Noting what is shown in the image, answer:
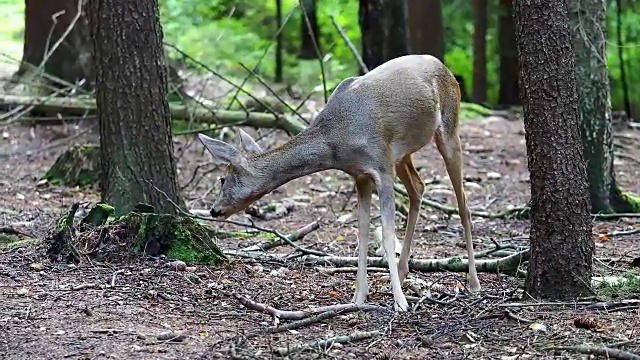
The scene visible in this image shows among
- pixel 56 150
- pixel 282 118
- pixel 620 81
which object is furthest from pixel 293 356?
pixel 620 81

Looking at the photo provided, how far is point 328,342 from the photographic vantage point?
16.7 feet

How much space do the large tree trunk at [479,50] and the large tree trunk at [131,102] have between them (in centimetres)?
1356

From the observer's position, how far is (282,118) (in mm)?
11148

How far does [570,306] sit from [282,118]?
5886mm

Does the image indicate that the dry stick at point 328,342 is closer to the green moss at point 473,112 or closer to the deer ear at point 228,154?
the deer ear at point 228,154

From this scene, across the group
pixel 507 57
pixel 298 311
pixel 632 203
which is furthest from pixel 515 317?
pixel 507 57

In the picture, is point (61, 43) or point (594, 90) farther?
point (61, 43)

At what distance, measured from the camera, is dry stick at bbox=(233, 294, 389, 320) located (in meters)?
5.69

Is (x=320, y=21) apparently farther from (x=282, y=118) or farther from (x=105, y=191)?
(x=105, y=191)

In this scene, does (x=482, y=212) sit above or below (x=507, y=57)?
below

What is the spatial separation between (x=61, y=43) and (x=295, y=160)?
29.3ft

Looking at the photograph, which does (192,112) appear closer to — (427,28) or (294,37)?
(427,28)

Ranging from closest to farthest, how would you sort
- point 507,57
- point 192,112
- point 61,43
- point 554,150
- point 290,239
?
point 554,150 → point 290,239 → point 192,112 → point 61,43 → point 507,57

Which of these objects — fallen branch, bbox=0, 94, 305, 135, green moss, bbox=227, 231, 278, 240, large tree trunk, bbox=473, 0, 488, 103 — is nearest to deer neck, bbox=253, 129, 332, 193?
green moss, bbox=227, 231, 278, 240
